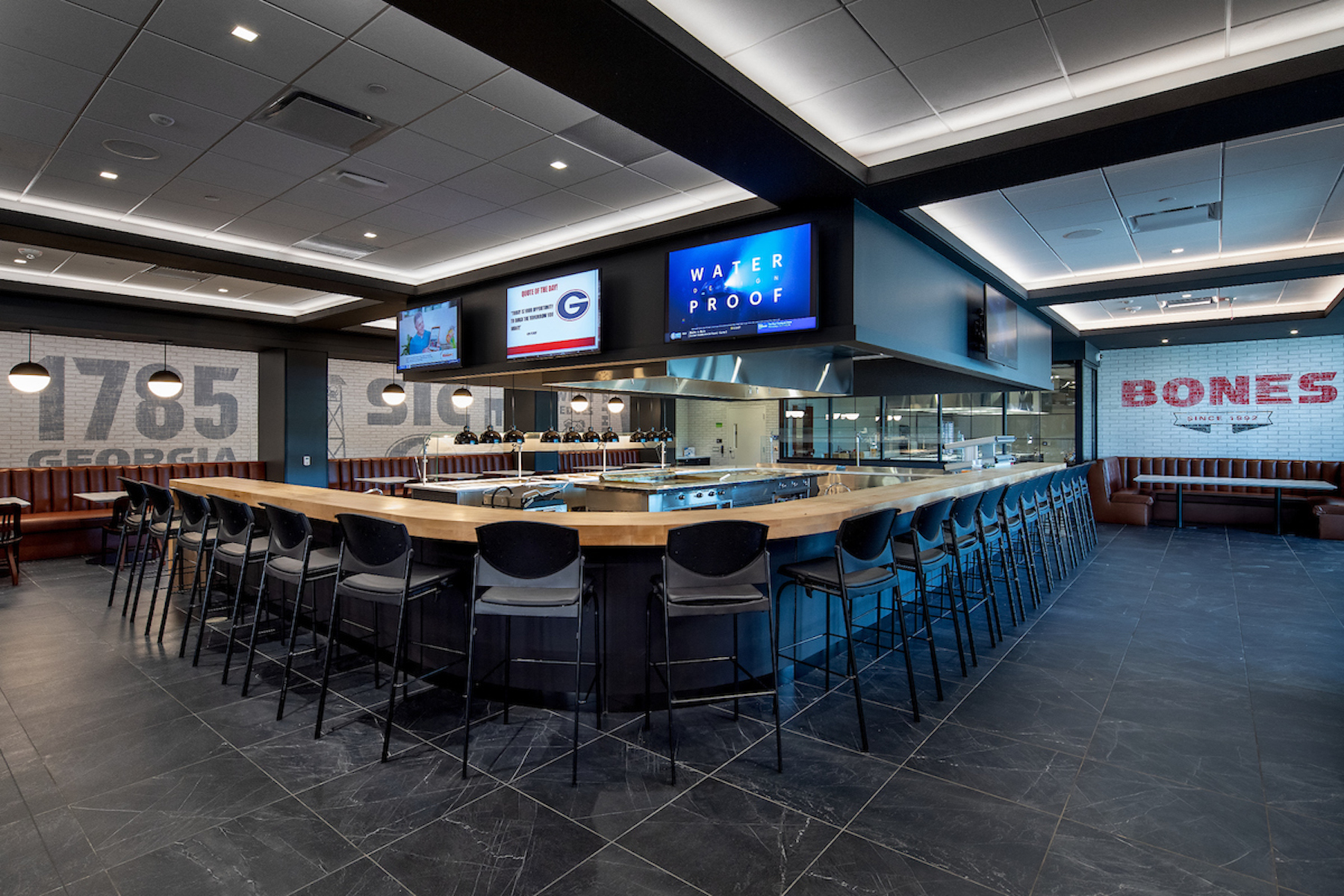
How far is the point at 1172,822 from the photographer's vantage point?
88.2 inches

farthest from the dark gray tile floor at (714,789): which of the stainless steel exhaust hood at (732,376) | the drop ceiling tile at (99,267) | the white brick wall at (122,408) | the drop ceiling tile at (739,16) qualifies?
the white brick wall at (122,408)

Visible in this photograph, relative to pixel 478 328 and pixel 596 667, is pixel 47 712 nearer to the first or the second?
pixel 596 667

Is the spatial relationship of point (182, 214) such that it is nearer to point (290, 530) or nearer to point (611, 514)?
point (290, 530)

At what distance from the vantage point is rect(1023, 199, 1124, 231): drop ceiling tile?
177 inches

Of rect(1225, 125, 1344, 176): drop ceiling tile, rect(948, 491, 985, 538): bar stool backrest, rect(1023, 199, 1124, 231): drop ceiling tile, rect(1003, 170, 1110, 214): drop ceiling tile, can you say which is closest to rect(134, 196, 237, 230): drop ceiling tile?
rect(948, 491, 985, 538): bar stool backrest

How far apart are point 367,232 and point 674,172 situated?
109 inches

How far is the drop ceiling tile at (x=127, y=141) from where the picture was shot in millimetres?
3428

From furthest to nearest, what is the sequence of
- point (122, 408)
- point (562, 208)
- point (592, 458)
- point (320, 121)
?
1. point (592, 458)
2. point (122, 408)
3. point (562, 208)
4. point (320, 121)

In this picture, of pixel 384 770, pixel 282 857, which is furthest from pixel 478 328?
pixel 282 857

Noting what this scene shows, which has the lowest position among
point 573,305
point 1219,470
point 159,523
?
point 159,523

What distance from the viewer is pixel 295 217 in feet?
15.7

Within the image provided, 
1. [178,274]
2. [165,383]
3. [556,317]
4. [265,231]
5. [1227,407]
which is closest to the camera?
[265,231]

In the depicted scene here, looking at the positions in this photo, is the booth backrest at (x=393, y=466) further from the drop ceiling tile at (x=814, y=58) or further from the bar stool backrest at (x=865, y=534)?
the drop ceiling tile at (x=814, y=58)

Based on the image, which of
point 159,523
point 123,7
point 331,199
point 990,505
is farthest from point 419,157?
point 990,505
